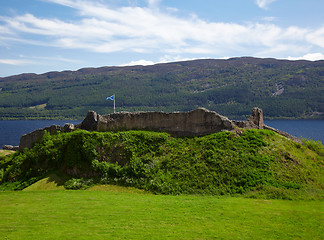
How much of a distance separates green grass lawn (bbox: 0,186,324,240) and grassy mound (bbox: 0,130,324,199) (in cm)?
191

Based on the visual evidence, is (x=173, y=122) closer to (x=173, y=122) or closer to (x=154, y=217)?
(x=173, y=122)

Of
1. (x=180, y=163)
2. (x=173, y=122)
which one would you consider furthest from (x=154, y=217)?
(x=173, y=122)

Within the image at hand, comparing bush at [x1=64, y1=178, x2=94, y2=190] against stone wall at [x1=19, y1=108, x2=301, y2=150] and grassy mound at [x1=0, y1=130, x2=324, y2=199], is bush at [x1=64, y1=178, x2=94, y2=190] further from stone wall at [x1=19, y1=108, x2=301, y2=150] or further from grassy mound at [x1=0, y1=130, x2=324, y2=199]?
stone wall at [x1=19, y1=108, x2=301, y2=150]

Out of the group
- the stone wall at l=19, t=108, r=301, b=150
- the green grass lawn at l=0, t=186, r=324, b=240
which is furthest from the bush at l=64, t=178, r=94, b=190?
the stone wall at l=19, t=108, r=301, b=150

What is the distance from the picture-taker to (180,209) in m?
17.0

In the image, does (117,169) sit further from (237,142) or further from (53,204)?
(237,142)

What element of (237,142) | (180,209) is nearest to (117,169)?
(180,209)

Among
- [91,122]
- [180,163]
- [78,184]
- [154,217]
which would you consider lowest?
[78,184]

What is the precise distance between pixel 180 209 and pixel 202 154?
7903 millimetres

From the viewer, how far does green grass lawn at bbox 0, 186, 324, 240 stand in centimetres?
1363

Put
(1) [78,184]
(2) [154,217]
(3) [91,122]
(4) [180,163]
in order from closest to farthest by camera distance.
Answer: (2) [154,217] → (1) [78,184] → (4) [180,163] → (3) [91,122]

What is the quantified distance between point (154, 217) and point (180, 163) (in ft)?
27.7

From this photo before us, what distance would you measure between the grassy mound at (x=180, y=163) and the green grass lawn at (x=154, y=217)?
191 cm

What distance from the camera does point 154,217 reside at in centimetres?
1567
